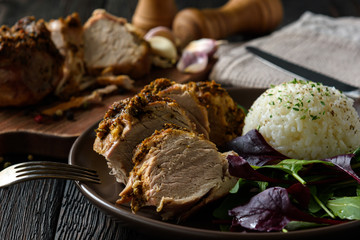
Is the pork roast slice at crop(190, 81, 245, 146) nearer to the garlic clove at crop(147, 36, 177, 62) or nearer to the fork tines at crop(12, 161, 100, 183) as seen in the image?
the fork tines at crop(12, 161, 100, 183)

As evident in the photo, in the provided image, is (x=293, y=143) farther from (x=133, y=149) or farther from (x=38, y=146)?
(x=38, y=146)

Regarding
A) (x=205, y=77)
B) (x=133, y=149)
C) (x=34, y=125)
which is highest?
(x=133, y=149)

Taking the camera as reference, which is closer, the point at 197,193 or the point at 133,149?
the point at 197,193

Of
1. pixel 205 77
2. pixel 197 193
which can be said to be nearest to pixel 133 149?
pixel 197 193

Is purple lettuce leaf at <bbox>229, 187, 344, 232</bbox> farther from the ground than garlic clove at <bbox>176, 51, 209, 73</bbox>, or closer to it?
farther from the ground

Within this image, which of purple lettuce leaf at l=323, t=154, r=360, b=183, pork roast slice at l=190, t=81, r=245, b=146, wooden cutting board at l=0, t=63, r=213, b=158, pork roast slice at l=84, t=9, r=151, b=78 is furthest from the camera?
pork roast slice at l=84, t=9, r=151, b=78

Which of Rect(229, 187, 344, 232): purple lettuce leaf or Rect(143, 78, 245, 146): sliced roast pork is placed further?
Rect(143, 78, 245, 146): sliced roast pork

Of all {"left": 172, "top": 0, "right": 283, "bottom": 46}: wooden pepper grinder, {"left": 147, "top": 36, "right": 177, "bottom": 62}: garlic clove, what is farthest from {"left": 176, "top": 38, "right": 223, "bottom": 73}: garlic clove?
{"left": 172, "top": 0, "right": 283, "bottom": 46}: wooden pepper grinder
